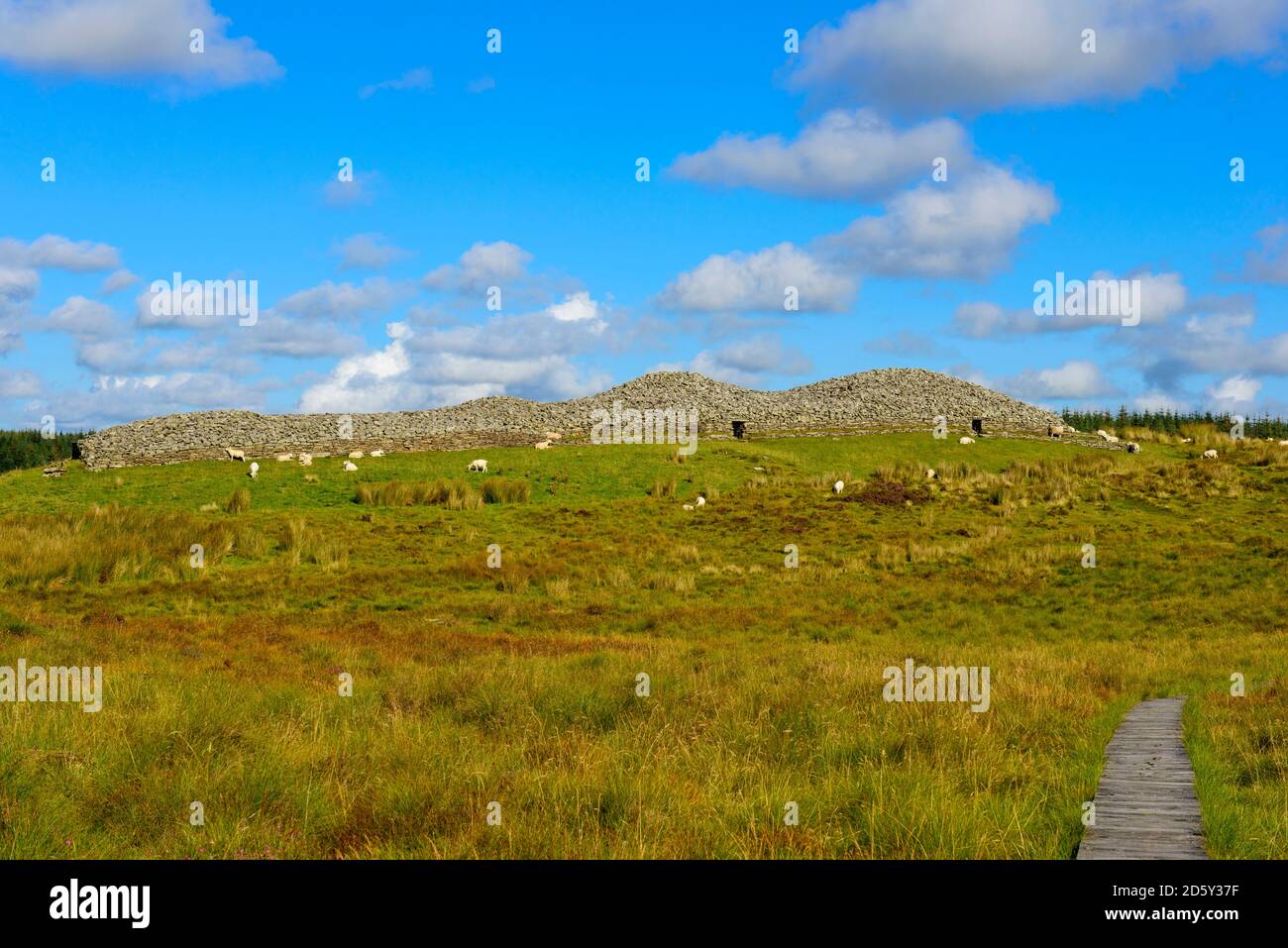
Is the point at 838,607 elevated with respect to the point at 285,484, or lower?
lower

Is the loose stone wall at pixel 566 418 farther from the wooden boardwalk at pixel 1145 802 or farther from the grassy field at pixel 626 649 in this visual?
the wooden boardwalk at pixel 1145 802

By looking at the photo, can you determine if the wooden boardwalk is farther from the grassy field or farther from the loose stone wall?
the loose stone wall

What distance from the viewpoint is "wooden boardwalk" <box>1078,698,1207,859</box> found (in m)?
6.93

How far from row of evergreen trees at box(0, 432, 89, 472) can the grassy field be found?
90.0m

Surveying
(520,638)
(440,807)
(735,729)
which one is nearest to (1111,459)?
(520,638)

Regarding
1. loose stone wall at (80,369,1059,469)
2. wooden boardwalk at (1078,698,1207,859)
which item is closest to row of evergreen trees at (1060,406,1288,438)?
loose stone wall at (80,369,1059,469)

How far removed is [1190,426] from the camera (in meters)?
63.0

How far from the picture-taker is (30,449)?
12688cm

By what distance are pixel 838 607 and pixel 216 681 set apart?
694 inches

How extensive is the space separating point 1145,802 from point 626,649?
11.2 meters

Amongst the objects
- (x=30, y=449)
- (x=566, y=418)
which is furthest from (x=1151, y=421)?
(x=30, y=449)

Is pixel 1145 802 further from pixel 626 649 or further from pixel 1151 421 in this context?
pixel 1151 421

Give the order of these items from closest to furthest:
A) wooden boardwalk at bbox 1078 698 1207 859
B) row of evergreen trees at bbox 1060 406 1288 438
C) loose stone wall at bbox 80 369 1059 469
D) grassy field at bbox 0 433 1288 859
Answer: wooden boardwalk at bbox 1078 698 1207 859, grassy field at bbox 0 433 1288 859, loose stone wall at bbox 80 369 1059 469, row of evergreen trees at bbox 1060 406 1288 438
